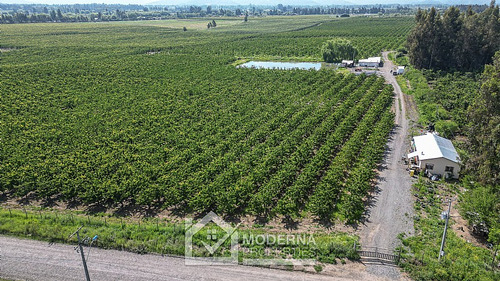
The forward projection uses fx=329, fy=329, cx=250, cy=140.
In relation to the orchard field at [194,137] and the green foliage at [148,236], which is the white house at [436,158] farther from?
the green foliage at [148,236]

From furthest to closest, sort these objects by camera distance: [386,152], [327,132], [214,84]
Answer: [214,84]
[327,132]
[386,152]

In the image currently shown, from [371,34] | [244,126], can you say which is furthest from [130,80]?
[371,34]

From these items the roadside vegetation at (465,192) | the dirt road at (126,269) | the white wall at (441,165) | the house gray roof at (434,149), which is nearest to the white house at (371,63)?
the roadside vegetation at (465,192)

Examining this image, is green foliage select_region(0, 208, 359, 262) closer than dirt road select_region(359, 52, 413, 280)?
Yes

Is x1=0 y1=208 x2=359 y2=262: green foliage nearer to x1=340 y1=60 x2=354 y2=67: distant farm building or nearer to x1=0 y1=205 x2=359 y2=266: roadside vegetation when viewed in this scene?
x1=0 y1=205 x2=359 y2=266: roadside vegetation

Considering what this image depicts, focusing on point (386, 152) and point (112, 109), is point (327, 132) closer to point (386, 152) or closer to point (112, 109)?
point (386, 152)

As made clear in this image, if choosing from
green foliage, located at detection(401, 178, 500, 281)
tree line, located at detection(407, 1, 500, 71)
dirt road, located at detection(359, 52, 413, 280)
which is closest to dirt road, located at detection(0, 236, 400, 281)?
dirt road, located at detection(359, 52, 413, 280)

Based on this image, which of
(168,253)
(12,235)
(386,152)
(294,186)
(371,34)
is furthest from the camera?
(371,34)
